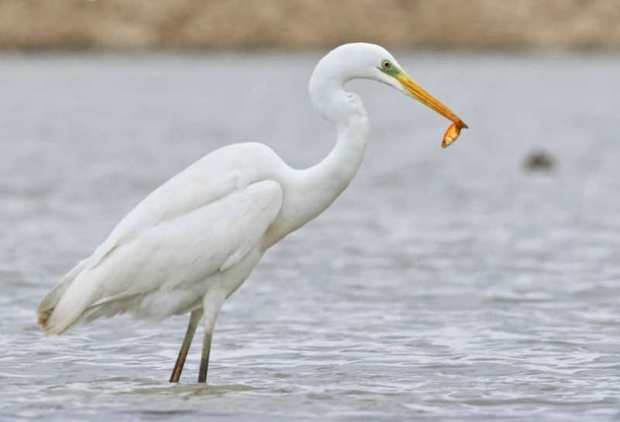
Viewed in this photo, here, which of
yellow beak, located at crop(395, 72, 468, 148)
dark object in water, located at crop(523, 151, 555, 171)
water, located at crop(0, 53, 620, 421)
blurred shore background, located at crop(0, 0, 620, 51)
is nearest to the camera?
yellow beak, located at crop(395, 72, 468, 148)

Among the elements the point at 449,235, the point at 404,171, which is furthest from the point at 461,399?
the point at 404,171

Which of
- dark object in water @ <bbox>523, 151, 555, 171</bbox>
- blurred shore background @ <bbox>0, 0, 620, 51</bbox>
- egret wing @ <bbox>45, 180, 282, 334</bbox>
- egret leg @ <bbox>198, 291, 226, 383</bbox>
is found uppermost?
blurred shore background @ <bbox>0, 0, 620, 51</bbox>

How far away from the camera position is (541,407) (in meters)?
11.5

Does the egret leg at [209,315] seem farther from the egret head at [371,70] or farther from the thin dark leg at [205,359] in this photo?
the egret head at [371,70]

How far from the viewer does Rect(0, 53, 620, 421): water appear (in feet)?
38.7

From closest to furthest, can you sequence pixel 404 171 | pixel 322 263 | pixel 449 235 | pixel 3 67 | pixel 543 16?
pixel 322 263 → pixel 449 235 → pixel 404 171 → pixel 3 67 → pixel 543 16

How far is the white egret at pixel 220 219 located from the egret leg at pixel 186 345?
1 cm

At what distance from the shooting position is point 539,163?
122 ft

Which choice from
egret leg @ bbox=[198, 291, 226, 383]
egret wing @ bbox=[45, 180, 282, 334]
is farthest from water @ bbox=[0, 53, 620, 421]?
egret wing @ bbox=[45, 180, 282, 334]

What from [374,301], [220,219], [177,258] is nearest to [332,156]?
[220,219]

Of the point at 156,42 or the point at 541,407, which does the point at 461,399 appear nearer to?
the point at 541,407

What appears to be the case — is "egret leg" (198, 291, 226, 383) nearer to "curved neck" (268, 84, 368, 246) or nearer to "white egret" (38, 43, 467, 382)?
"white egret" (38, 43, 467, 382)

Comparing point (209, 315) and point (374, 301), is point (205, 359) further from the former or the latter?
point (374, 301)

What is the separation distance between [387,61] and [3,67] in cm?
12849
